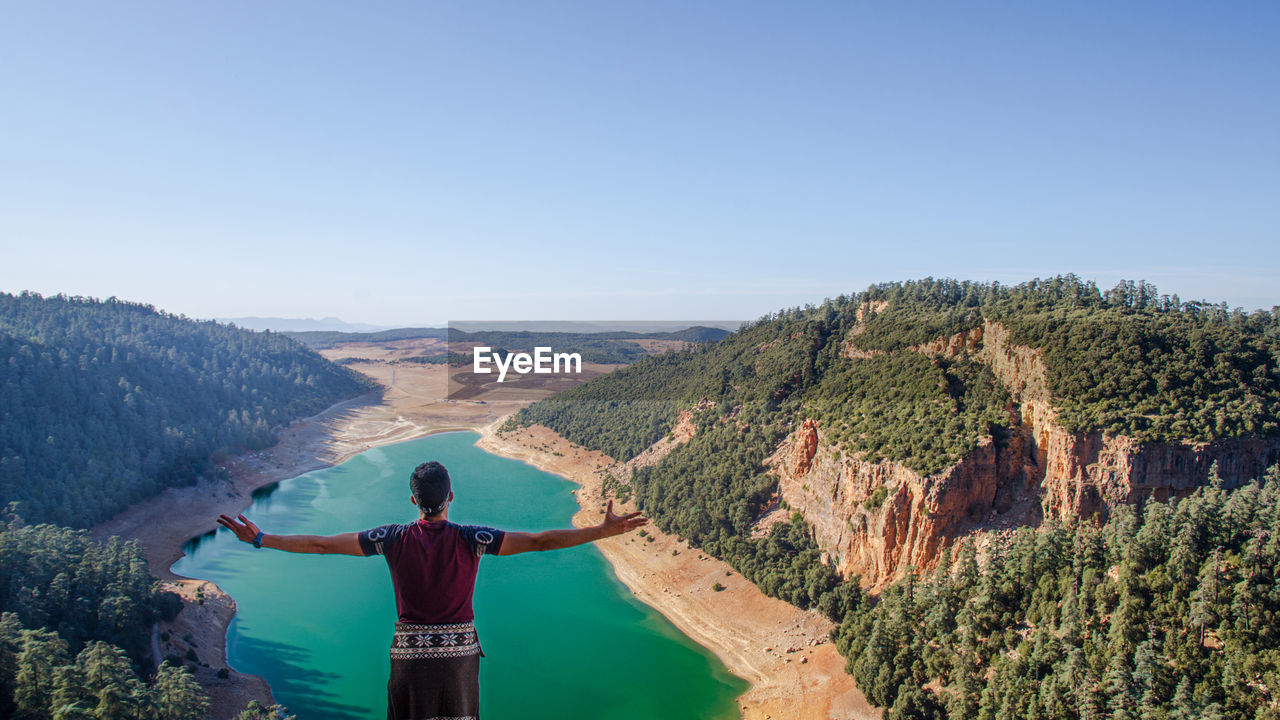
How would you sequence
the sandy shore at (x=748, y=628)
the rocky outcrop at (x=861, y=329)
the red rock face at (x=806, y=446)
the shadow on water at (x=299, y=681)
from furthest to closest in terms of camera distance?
the rocky outcrop at (x=861, y=329), the red rock face at (x=806, y=446), the sandy shore at (x=748, y=628), the shadow on water at (x=299, y=681)

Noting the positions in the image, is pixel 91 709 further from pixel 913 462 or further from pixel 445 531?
pixel 913 462

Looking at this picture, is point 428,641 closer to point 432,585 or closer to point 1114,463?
point 432,585

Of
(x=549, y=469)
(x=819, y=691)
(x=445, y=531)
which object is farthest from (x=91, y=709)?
(x=549, y=469)

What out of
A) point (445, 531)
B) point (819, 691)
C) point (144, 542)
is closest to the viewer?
point (445, 531)

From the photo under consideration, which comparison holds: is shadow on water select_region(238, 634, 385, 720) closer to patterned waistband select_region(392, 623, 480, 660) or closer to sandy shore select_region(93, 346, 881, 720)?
sandy shore select_region(93, 346, 881, 720)

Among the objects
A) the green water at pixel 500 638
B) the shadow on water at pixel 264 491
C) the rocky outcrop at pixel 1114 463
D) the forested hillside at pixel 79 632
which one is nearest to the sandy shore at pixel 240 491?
the shadow on water at pixel 264 491

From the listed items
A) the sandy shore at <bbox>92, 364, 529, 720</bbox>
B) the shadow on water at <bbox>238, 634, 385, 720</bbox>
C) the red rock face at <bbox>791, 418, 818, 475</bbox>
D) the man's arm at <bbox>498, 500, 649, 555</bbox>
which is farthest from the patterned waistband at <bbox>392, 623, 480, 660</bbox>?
the red rock face at <bbox>791, 418, 818, 475</bbox>

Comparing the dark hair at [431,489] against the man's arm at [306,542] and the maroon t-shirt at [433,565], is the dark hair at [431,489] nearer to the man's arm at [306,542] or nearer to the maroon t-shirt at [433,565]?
the maroon t-shirt at [433,565]
